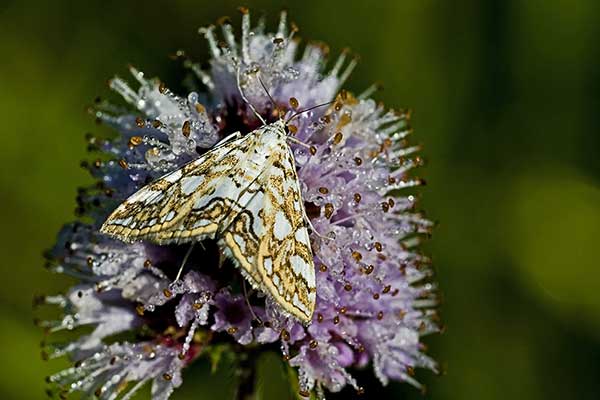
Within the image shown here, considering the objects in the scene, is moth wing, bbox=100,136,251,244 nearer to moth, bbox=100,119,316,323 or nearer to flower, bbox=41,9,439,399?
moth, bbox=100,119,316,323

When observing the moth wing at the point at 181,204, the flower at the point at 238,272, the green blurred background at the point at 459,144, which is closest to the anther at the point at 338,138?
the flower at the point at 238,272

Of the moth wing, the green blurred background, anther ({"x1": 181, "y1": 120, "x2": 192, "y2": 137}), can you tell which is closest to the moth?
the moth wing

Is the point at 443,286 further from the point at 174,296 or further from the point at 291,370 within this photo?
the point at 174,296

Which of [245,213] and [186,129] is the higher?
[186,129]

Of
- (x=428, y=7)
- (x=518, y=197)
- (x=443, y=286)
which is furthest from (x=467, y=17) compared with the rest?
(x=443, y=286)

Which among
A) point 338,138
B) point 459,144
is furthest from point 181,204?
point 459,144

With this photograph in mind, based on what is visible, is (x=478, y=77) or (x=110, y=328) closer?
(x=110, y=328)

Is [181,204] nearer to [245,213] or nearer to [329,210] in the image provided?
[245,213]
